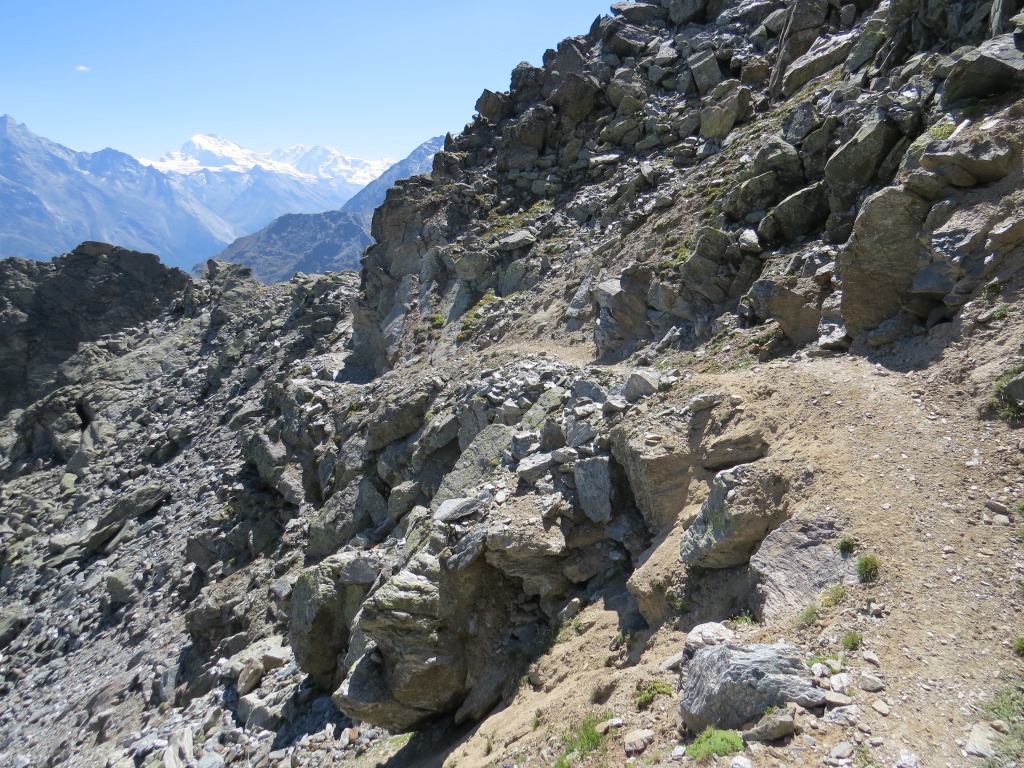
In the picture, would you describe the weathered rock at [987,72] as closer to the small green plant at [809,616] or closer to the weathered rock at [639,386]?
the weathered rock at [639,386]

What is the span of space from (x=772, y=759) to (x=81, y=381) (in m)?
78.0

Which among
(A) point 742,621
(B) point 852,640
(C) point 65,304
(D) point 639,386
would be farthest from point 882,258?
(C) point 65,304

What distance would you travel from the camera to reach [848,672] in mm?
8062

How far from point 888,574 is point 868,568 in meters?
0.27

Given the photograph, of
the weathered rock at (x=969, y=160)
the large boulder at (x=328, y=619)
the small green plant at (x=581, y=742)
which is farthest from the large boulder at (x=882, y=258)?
the large boulder at (x=328, y=619)

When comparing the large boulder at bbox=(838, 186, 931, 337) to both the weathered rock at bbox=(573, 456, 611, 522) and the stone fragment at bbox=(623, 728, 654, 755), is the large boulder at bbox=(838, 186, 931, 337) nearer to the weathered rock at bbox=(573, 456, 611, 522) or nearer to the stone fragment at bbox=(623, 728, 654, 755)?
the weathered rock at bbox=(573, 456, 611, 522)

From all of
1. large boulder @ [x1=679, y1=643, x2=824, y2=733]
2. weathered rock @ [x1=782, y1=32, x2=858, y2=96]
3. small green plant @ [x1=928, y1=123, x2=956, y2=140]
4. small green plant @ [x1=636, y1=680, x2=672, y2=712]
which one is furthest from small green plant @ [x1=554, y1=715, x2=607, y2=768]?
weathered rock @ [x1=782, y1=32, x2=858, y2=96]

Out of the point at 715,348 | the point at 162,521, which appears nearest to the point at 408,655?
the point at 715,348

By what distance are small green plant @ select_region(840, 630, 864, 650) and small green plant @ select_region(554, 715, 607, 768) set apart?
423 centimetres

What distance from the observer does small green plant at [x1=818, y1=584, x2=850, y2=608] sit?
9.17 meters

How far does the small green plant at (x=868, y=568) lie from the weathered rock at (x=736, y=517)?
1.76m

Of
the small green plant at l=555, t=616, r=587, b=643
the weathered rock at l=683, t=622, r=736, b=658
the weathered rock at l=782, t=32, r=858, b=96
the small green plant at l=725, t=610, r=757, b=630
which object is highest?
the weathered rock at l=782, t=32, r=858, b=96

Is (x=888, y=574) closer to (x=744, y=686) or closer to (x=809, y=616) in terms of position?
(x=809, y=616)

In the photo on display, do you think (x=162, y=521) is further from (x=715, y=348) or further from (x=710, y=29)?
(x=710, y=29)
